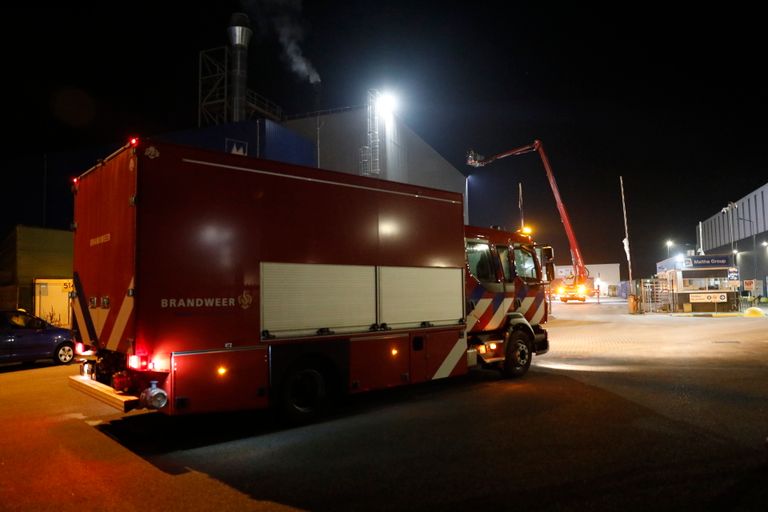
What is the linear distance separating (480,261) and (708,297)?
26258 mm

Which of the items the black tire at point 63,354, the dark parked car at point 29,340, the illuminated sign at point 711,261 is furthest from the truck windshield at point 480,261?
the illuminated sign at point 711,261

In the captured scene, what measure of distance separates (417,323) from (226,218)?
11.5 feet

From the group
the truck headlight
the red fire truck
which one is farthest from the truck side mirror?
the truck headlight

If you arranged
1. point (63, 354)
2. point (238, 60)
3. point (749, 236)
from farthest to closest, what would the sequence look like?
point (749, 236)
point (238, 60)
point (63, 354)

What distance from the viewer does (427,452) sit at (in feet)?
19.2

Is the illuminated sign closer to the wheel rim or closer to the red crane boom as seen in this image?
the red crane boom

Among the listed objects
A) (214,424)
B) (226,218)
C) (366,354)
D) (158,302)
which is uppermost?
(226,218)

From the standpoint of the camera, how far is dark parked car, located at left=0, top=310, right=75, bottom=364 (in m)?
12.7

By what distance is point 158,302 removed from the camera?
235 inches

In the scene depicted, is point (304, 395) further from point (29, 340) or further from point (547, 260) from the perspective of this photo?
point (29, 340)

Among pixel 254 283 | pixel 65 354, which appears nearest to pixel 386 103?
pixel 65 354

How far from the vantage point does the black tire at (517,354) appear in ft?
34.1

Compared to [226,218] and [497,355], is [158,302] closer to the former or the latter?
[226,218]

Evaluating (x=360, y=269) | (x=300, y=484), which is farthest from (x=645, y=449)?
(x=360, y=269)
